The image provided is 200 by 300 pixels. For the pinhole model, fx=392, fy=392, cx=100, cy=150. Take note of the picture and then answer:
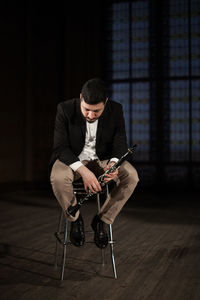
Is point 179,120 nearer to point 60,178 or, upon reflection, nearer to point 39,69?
point 39,69

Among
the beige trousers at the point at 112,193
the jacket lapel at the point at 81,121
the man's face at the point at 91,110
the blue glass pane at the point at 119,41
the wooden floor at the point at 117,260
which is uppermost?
the blue glass pane at the point at 119,41

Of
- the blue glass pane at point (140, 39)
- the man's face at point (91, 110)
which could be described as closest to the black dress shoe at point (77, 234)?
the man's face at point (91, 110)

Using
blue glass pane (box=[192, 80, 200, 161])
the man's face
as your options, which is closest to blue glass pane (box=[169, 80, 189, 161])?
blue glass pane (box=[192, 80, 200, 161])

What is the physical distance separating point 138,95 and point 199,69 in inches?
53.2

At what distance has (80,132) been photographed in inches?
100

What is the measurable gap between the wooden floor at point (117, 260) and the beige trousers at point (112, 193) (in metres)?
0.40

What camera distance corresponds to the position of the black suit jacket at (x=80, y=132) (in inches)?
100

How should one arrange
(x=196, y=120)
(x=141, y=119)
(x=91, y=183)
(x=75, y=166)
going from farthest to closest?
(x=141, y=119) < (x=196, y=120) < (x=75, y=166) < (x=91, y=183)

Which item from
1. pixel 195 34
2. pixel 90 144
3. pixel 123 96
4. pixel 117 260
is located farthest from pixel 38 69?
pixel 117 260

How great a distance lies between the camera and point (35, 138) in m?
7.89

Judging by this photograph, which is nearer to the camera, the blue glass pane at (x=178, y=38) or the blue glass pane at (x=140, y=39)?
the blue glass pane at (x=178, y=38)

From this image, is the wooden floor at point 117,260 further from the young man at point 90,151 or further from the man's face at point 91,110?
the man's face at point 91,110

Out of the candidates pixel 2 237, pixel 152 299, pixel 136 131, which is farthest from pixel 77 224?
pixel 136 131

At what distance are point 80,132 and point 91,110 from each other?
→ 0.68 ft
